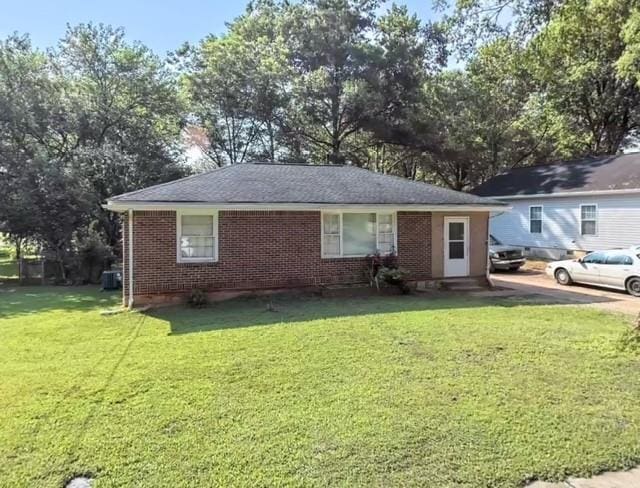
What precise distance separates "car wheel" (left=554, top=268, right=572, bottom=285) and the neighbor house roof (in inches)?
200

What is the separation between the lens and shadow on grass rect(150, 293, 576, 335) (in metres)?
9.60

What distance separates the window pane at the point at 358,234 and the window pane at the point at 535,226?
1185 cm

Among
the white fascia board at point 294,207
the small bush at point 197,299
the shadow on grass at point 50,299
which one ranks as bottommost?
the shadow on grass at point 50,299

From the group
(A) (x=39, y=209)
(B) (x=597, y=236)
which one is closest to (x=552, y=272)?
(B) (x=597, y=236)

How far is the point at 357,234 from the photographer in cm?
1375

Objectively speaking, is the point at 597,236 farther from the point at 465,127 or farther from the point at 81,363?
the point at 81,363

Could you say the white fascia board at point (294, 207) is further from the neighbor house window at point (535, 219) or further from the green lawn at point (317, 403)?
the neighbor house window at point (535, 219)

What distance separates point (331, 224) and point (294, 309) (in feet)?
11.0

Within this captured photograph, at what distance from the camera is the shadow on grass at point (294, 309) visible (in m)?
9.60

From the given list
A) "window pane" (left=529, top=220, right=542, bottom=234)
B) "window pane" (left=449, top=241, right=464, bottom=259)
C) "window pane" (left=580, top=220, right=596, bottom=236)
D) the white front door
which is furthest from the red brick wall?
"window pane" (left=529, top=220, right=542, bottom=234)

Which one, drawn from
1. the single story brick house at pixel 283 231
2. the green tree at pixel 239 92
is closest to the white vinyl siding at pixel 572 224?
the single story brick house at pixel 283 231

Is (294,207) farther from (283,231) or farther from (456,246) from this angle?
(456,246)

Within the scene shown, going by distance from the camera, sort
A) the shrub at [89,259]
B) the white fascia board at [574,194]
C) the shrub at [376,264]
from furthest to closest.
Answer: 1. the shrub at [89,259]
2. the white fascia board at [574,194]
3. the shrub at [376,264]

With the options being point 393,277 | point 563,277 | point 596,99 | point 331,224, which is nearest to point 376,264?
point 393,277
